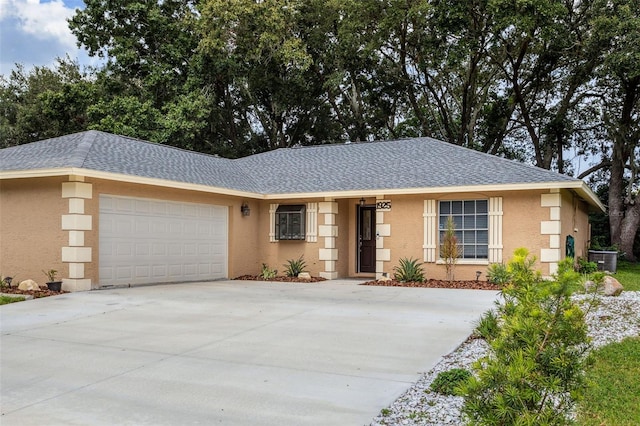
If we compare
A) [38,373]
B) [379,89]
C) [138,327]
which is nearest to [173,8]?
[379,89]

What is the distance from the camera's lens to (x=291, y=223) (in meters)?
15.0

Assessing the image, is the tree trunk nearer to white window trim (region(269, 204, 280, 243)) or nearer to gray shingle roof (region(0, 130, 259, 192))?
white window trim (region(269, 204, 280, 243))

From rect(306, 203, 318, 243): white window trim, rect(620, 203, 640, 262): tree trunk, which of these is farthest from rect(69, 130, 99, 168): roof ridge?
rect(620, 203, 640, 262): tree trunk

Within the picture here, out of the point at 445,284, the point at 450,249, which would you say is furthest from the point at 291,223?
the point at 445,284

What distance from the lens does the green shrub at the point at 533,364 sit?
2.51 m

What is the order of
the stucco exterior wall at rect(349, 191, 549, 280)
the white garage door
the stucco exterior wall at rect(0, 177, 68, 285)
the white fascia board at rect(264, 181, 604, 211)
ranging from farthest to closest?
the stucco exterior wall at rect(349, 191, 549, 280) < the white fascia board at rect(264, 181, 604, 211) < the white garage door < the stucco exterior wall at rect(0, 177, 68, 285)

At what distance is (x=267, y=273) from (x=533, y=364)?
1260 cm

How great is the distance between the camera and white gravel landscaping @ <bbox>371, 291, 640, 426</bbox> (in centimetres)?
380

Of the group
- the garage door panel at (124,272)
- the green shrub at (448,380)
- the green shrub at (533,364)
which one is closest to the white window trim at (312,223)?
the garage door panel at (124,272)

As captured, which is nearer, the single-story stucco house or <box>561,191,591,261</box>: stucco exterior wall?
the single-story stucco house

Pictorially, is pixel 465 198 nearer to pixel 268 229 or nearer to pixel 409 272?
pixel 409 272

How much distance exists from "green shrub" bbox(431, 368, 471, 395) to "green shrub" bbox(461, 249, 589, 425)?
66.5 inches

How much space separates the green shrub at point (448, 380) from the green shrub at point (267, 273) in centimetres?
1029

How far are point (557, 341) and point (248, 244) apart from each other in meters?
13.0
